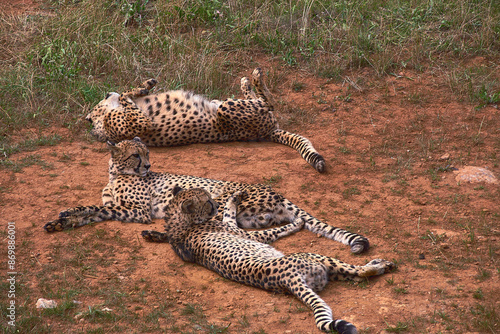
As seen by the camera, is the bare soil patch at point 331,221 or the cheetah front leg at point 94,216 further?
the cheetah front leg at point 94,216

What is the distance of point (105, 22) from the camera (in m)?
8.60

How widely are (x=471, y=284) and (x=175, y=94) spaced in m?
4.58

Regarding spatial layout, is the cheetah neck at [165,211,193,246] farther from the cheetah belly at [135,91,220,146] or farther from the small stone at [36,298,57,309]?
the cheetah belly at [135,91,220,146]

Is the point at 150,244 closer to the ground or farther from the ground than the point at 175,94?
closer to the ground

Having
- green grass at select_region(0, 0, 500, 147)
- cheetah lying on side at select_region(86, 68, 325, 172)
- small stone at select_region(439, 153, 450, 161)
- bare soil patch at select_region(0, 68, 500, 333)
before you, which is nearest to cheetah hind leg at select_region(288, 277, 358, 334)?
bare soil patch at select_region(0, 68, 500, 333)

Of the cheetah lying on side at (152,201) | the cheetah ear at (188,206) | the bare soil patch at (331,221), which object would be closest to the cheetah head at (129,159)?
the cheetah lying on side at (152,201)

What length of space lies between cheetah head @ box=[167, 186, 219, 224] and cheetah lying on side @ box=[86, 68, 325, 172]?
7.09 ft

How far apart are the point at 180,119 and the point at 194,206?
8.28 ft

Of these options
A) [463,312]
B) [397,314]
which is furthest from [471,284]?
[397,314]

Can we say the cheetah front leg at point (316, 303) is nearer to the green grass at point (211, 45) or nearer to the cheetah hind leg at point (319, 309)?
the cheetah hind leg at point (319, 309)

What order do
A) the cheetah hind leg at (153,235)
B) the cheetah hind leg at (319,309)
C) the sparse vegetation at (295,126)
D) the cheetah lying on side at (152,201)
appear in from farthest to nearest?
the cheetah lying on side at (152,201), the cheetah hind leg at (153,235), the sparse vegetation at (295,126), the cheetah hind leg at (319,309)

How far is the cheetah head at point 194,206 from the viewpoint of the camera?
4973mm

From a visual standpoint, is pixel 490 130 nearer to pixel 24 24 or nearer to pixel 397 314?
pixel 397 314

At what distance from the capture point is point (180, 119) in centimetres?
730
